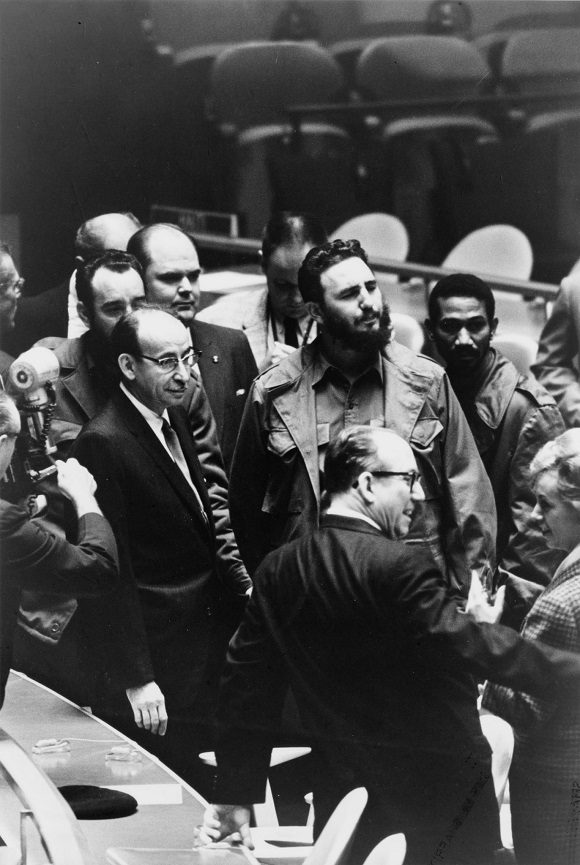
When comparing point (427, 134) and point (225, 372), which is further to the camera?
point (427, 134)

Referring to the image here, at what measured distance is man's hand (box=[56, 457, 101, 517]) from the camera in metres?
3.78

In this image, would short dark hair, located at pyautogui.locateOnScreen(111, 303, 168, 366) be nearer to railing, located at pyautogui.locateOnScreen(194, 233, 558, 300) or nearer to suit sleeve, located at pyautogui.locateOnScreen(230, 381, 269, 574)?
suit sleeve, located at pyautogui.locateOnScreen(230, 381, 269, 574)

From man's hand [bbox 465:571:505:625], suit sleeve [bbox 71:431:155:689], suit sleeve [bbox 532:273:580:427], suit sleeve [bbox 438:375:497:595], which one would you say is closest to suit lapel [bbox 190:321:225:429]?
suit sleeve [bbox 71:431:155:689]

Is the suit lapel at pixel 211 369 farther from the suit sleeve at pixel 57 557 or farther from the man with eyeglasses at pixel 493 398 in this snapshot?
the man with eyeglasses at pixel 493 398

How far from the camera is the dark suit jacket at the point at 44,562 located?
365 centimetres

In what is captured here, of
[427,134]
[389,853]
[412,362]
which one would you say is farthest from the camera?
[427,134]

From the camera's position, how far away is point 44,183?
13.2 feet

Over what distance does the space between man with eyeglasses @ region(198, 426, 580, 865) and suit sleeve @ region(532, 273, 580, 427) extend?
1.00 metres

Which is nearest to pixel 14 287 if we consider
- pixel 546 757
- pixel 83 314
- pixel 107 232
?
pixel 83 314

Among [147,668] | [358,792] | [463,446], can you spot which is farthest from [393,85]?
[358,792]

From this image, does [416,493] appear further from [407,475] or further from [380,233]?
[380,233]

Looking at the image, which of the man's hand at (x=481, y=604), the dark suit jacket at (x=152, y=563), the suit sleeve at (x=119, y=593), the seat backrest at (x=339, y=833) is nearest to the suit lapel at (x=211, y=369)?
the dark suit jacket at (x=152, y=563)

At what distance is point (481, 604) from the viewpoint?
11.4 ft

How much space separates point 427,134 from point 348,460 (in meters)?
1.66
